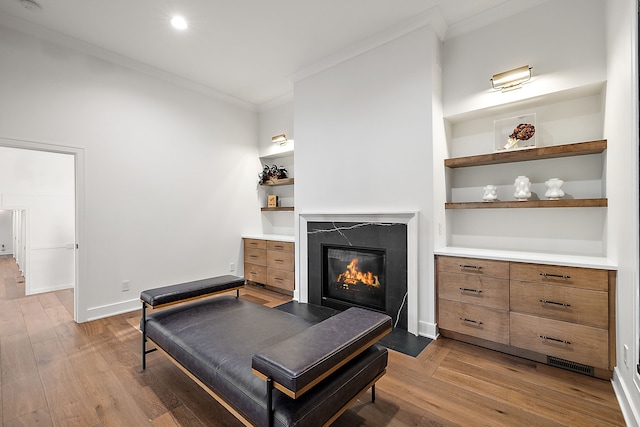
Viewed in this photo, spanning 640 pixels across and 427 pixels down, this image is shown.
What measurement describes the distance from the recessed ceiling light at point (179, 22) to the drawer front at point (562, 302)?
13.0 feet

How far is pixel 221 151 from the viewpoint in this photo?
470 cm

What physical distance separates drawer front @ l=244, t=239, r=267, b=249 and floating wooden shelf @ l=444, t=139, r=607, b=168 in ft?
9.45

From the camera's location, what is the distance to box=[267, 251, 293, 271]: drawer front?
13.8 feet

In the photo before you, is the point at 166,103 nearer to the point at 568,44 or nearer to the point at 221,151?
the point at 221,151

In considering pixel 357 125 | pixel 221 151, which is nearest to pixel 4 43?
pixel 221 151

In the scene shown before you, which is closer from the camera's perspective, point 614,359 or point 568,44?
point 614,359

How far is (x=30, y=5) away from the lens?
8.75ft

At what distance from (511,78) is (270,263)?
3.71 metres

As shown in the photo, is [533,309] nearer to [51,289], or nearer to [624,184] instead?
[624,184]

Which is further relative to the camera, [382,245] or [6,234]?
[6,234]

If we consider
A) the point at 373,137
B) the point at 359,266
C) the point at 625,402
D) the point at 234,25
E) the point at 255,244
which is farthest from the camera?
the point at 255,244

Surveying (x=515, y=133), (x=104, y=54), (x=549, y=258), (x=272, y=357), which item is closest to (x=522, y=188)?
(x=515, y=133)

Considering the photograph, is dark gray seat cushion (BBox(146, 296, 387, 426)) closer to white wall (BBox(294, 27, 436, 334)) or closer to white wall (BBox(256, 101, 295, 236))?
white wall (BBox(294, 27, 436, 334))

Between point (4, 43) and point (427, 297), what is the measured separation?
16.0ft
